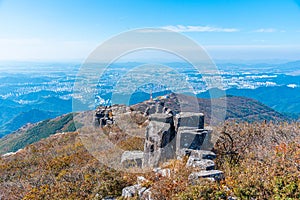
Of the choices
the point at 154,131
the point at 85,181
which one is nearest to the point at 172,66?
the point at 154,131

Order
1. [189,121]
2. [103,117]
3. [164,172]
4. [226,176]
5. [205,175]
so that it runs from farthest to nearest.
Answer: [103,117] → [189,121] → [164,172] → [226,176] → [205,175]

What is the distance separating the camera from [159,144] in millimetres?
9422

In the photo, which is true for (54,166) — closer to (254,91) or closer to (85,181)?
(85,181)

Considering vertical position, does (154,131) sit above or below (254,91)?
above

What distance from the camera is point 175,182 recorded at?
20.4 ft

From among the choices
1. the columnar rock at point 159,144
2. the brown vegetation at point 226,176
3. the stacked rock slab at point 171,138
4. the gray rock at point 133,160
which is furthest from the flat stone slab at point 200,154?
the gray rock at point 133,160

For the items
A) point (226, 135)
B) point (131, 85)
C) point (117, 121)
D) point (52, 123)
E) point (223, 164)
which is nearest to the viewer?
point (223, 164)

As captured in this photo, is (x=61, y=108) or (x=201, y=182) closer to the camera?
(x=201, y=182)

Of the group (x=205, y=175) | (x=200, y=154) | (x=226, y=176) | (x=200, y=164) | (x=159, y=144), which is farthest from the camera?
(x=159, y=144)

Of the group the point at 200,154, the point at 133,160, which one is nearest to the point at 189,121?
the point at 200,154

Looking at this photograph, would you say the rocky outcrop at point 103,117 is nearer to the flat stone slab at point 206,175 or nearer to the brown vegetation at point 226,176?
the brown vegetation at point 226,176

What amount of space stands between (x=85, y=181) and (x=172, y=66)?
7.43 m

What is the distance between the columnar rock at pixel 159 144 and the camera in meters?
9.25

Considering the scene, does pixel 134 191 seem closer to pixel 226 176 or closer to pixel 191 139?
pixel 226 176
